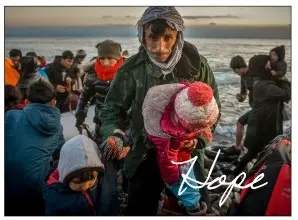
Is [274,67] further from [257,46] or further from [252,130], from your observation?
[252,130]

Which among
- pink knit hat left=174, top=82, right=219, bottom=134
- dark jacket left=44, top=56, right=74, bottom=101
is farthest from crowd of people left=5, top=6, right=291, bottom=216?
pink knit hat left=174, top=82, right=219, bottom=134

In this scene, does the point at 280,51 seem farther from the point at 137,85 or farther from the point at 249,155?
the point at 137,85

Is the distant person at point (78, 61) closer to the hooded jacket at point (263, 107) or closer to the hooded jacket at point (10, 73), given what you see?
the hooded jacket at point (10, 73)

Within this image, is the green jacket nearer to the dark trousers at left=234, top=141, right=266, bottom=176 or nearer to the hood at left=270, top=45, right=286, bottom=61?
the dark trousers at left=234, top=141, right=266, bottom=176

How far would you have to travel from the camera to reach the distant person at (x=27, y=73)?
103 inches

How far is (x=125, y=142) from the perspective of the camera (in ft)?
8.43

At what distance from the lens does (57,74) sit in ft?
8.77

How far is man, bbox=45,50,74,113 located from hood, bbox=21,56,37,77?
87 mm

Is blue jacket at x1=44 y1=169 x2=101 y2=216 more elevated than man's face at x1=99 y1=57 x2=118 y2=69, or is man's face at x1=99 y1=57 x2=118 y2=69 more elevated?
man's face at x1=99 y1=57 x2=118 y2=69

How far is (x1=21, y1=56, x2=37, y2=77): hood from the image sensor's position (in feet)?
8.70

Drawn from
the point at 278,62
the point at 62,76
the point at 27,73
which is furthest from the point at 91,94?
the point at 278,62

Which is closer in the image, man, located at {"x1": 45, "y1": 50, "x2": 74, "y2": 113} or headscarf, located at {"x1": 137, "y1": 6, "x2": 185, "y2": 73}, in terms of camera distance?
headscarf, located at {"x1": 137, "y1": 6, "x2": 185, "y2": 73}

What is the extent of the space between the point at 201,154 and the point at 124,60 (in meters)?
0.75

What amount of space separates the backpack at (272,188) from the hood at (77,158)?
90 centimetres
